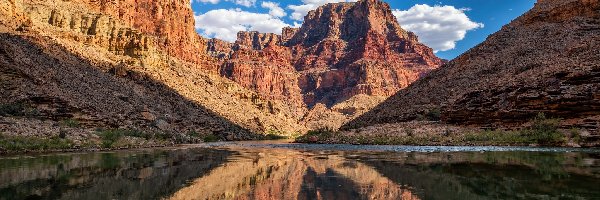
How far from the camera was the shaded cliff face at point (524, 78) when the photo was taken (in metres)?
42.0

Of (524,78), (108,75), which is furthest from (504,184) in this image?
(108,75)

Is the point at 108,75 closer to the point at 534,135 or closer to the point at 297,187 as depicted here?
the point at 534,135

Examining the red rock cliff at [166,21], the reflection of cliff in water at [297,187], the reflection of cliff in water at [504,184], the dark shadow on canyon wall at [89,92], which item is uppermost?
the red rock cliff at [166,21]

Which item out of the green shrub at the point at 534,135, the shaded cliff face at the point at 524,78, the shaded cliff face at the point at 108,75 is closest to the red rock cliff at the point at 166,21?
the shaded cliff face at the point at 108,75

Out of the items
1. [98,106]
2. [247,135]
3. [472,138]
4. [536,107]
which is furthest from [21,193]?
[247,135]

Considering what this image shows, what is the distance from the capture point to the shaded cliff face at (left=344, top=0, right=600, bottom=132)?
42016mm

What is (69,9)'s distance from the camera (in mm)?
98938

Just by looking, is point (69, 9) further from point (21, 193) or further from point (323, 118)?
point (323, 118)

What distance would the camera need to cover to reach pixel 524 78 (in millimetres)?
49531

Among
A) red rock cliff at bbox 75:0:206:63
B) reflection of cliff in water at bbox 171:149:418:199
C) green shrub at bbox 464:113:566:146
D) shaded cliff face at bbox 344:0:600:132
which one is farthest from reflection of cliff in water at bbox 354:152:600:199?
red rock cliff at bbox 75:0:206:63

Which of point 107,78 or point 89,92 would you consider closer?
point 89,92

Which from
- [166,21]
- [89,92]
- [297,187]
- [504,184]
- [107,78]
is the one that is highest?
[166,21]

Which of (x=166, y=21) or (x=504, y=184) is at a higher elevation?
(x=166, y=21)

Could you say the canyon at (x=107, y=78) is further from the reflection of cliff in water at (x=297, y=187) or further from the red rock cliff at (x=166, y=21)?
the reflection of cliff in water at (x=297, y=187)
